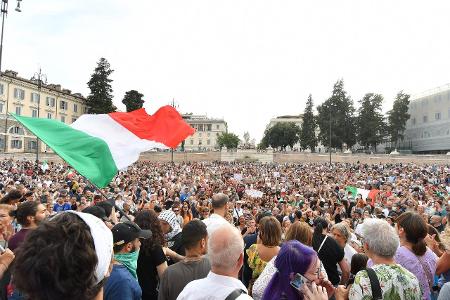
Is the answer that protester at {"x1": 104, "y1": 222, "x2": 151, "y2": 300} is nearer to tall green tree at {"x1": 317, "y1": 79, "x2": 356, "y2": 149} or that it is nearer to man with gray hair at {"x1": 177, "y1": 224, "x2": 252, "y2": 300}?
man with gray hair at {"x1": 177, "y1": 224, "x2": 252, "y2": 300}

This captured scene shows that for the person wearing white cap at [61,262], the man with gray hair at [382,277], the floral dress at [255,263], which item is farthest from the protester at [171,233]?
the person wearing white cap at [61,262]

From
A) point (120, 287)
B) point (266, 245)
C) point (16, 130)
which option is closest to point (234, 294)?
point (120, 287)

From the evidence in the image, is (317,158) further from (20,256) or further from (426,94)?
(20,256)

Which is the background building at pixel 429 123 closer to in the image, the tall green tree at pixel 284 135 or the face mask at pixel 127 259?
the tall green tree at pixel 284 135

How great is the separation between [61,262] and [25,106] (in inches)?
2899

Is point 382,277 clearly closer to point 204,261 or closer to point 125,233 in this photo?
point 204,261

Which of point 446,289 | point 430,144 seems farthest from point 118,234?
point 430,144

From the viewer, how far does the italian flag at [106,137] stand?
598 cm

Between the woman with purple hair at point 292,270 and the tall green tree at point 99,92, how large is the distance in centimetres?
7730

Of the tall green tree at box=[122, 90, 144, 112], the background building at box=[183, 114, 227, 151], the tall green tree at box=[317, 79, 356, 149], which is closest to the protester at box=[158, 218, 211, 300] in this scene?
the tall green tree at box=[317, 79, 356, 149]

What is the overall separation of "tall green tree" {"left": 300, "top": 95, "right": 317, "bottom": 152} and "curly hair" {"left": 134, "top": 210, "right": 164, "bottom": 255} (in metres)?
81.9

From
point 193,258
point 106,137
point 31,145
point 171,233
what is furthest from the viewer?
point 31,145

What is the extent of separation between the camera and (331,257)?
4938 millimetres

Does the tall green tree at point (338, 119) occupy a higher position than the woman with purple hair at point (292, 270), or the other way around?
the tall green tree at point (338, 119)
